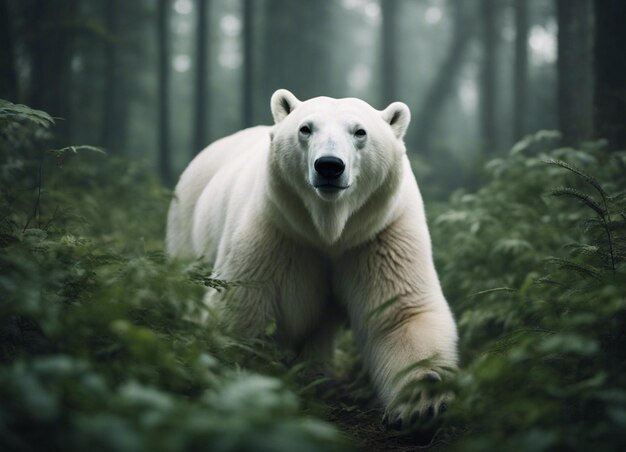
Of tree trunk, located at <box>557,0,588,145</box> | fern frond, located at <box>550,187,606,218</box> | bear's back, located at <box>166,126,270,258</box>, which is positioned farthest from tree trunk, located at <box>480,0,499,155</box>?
fern frond, located at <box>550,187,606,218</box>

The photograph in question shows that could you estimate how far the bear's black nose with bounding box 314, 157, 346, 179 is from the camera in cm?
352

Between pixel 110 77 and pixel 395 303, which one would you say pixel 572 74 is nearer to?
pixel 395 303

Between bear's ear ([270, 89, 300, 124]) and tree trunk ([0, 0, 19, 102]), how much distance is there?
454cm

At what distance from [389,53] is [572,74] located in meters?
11.4

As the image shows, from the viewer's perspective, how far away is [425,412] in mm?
3467

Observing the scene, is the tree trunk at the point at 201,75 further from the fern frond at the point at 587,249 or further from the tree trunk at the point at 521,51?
the fern frond at the point at 587,249

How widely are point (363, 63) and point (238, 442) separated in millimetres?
51792

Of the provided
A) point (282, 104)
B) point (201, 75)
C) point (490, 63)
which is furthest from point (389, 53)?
point (282, 104)

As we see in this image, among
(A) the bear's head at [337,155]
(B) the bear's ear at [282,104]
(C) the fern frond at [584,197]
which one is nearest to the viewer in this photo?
(C) the fern frond at [584,197]

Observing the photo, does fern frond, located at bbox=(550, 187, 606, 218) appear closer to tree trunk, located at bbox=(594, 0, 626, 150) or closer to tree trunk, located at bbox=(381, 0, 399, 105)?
tree trunk, located at bbox=(594, 0, 626, 150)

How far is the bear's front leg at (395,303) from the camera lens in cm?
386

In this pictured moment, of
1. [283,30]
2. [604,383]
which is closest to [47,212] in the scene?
[604,383]

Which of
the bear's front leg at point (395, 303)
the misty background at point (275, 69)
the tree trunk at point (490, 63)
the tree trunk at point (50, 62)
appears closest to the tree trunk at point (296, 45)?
the misty background at point (275, 69)

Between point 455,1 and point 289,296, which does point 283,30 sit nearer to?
point 455,1
